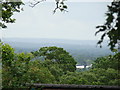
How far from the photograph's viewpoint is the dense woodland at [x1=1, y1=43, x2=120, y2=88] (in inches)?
93.7

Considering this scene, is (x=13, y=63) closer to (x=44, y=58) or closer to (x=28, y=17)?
(x=28, y=17)

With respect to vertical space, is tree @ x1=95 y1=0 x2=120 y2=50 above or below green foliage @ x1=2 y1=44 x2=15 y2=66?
above

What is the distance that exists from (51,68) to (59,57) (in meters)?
0.44

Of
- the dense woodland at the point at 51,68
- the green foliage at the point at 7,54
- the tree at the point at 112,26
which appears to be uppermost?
the tree at the point at 112,26

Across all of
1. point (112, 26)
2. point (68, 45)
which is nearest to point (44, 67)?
point (68, 45)

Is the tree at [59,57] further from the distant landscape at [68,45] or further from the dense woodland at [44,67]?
the distant landscape at [68,45]

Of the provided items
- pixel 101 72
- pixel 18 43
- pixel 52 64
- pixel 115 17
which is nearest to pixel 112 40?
pixel 115 17

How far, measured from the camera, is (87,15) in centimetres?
305

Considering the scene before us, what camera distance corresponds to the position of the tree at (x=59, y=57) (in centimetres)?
372

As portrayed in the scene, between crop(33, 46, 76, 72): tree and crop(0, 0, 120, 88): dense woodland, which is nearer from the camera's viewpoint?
crop(0, 0, 120, 88): dense woodland

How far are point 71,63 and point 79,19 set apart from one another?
1094 millimetres

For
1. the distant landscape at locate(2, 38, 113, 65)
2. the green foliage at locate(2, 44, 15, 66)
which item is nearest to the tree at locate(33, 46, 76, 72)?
Result: the distant landscape at locate(2, 38, 113, 65)

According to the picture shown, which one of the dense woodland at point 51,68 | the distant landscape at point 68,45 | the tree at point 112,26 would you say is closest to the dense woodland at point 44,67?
the dense woodland at point 51,68

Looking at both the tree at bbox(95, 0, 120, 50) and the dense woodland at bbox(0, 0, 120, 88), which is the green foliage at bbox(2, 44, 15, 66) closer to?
the dense woodland at bbox(0, 0, 120, 88)
